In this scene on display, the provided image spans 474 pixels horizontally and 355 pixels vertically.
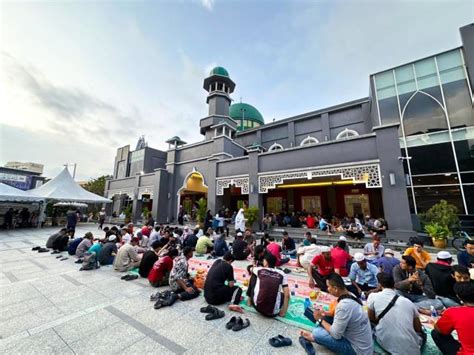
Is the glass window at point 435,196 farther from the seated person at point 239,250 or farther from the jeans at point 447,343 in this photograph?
the jeans at point 447,343

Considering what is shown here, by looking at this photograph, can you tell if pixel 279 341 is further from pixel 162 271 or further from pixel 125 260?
pixel 125 260

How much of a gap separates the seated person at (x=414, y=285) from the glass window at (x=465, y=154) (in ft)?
35.7

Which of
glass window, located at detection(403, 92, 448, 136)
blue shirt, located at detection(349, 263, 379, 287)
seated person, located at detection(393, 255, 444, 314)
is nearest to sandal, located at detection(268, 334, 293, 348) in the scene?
blue shirt, located at detection(349, 263, 379, 287)

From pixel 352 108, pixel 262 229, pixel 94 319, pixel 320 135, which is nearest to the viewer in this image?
pixel 94 319

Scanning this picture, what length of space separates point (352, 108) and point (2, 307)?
1942 centimetres

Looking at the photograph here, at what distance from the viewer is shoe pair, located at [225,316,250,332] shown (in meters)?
2.98

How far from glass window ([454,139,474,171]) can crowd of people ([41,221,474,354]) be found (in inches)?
361

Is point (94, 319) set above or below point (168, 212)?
below

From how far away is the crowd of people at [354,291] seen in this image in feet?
7.73

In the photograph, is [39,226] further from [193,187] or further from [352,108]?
[352,108]

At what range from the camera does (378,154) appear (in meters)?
9.59

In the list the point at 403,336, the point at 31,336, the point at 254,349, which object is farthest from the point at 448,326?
the point at 31,336

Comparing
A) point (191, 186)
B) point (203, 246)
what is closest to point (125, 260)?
point (203, 246)

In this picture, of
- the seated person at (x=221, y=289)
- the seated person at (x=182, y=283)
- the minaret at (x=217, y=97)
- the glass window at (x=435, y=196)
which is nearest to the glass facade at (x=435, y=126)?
the glass window at (x=435, y=196)
